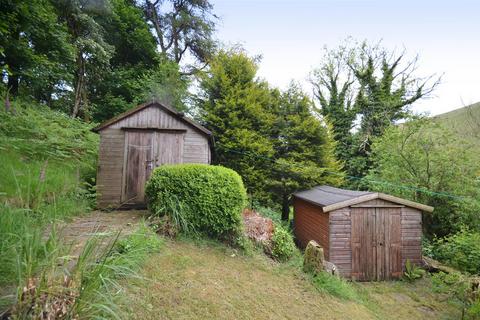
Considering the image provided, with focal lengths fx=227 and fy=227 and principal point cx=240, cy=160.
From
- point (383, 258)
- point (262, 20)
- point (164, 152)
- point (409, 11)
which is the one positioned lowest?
point (383, 258)

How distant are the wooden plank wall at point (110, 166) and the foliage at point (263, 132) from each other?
197 inches

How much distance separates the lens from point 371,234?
7586 mm

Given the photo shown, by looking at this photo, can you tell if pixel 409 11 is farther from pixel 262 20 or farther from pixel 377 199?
pixel 377 199

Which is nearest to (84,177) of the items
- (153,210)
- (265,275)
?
(153,210)

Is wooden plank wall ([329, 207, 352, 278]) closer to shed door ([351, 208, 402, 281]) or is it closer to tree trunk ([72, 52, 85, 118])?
shed door ([351, 208, 402, 281])

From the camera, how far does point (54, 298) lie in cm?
152

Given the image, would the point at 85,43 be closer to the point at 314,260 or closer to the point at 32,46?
the point at 32,46

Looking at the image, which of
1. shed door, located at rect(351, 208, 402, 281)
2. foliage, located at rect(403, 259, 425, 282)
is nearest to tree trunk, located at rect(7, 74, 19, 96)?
shed door, located at rect(351, 208, 402, 281)

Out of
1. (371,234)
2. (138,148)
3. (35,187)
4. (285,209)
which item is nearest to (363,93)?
(285,209)

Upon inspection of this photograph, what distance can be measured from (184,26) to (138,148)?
13.9 metres

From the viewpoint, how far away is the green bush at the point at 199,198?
4.57 metres

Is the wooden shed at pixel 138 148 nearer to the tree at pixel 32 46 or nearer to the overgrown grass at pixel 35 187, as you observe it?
the overgrown grass at pixel 35 187

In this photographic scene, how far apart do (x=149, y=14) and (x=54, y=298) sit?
2026cm

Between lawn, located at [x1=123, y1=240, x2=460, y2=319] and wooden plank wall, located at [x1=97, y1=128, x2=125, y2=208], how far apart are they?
307 cm
